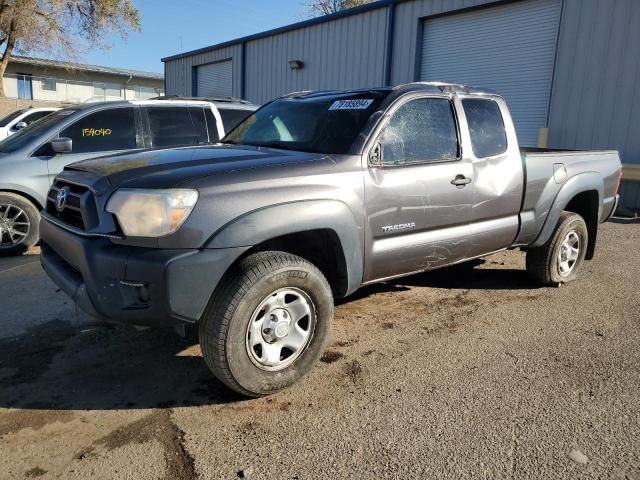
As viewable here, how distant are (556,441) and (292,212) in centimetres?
183

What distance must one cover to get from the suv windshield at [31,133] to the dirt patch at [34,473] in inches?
185

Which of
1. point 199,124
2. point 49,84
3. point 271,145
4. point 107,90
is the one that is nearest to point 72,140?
point 199,124

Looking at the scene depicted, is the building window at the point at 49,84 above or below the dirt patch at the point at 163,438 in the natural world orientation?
above

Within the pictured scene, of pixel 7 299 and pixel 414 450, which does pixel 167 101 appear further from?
pixel 414 450

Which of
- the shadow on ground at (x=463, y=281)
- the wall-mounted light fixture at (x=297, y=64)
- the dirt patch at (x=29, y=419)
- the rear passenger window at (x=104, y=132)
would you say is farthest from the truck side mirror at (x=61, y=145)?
the wall-mounted light fixture at (x=297, y=64)

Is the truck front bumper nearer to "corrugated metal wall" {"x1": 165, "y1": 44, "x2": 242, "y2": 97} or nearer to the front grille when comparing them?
the front grille

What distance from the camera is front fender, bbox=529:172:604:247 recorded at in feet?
16.1

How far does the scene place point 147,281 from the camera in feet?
8.73

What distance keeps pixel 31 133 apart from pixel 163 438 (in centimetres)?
504

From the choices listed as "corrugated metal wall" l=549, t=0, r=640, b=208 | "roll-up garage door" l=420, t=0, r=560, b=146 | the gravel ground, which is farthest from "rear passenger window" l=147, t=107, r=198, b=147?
"roll-up garage door" l=420, t=0, r=560, b=146

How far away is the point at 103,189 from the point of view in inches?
115

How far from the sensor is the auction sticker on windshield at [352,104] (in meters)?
3.81

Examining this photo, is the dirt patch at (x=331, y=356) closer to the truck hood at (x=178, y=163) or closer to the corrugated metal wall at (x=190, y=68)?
the truck hood at (x=178, y=163)

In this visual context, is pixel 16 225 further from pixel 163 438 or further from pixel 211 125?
pixel 163 438
